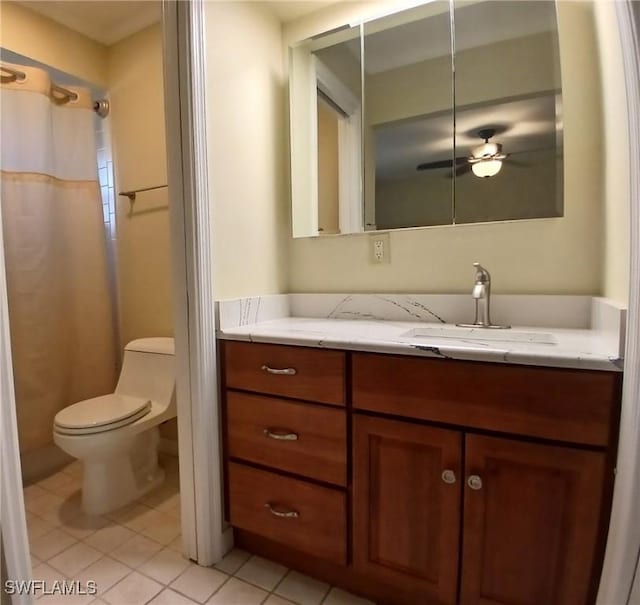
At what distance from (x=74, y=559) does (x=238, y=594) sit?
0.67 metres

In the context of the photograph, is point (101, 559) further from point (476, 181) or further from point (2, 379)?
point (476, 181)

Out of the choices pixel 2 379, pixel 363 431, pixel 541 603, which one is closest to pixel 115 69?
pixel 2 379

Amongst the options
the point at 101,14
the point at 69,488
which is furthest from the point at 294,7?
the point at 69,488

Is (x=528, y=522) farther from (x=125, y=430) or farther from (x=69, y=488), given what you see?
(x=69, y=488)

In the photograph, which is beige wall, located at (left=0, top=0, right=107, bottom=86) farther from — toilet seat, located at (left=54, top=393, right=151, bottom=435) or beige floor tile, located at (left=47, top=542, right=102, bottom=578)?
beige floor tile, located at (left=47, top=542, right=102, bottom=578)

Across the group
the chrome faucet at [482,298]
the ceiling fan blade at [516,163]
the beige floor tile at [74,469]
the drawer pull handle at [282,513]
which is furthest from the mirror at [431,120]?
the beige floor tile at [74,469]

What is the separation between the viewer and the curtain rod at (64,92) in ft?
5.74

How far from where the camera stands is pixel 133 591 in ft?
4.00

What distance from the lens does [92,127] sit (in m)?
2.08

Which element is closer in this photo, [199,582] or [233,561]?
[199,582]

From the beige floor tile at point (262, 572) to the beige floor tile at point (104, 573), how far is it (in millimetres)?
413

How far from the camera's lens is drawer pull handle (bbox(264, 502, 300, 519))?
1228 millimetres

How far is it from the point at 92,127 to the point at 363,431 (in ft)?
7.23

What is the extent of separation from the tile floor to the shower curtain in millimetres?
552
